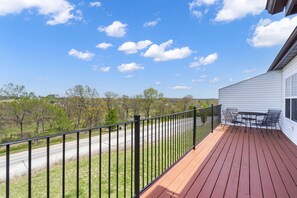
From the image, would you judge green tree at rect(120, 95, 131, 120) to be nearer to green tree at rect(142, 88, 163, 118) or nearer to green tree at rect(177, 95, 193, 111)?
green tree at rect(142, 88, 163, 118)

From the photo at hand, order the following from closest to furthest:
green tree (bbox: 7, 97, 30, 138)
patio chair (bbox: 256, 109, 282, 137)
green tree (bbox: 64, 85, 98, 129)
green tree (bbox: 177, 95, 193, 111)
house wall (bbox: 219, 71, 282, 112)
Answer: patio chair (bbox: 256, 109, 282, 137) → house wall (bbox: 219, 71, 282, 112) → green tree (bbox: 7, 97, 30, 138) → green tree (bbox: 177, 95, 193, 111) → green tree (bbox: 64, 85, 98, 129)

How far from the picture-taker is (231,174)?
295 centimetres

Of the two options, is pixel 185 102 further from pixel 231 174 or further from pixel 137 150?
pixel 137 150

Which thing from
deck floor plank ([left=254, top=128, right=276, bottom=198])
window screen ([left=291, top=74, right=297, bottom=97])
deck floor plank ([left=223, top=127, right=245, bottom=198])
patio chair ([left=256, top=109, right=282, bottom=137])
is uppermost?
window screen ([left=291, top=74, right=297, bottom=97])

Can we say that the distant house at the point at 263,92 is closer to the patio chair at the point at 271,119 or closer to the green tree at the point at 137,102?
the patio chair at the point at 271,119

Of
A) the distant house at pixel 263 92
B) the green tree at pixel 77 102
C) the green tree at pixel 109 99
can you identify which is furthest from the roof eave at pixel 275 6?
the green tree at pixel 77 102

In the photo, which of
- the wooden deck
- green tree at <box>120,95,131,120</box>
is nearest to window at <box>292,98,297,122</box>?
the wooden deck

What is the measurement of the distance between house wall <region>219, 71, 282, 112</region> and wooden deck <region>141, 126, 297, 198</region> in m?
3.78

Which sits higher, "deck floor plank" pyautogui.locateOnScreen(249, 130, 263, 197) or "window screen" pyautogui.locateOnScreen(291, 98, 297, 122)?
"window screen" pyautogui.locateOnScreen(291, 98, 297, 122)

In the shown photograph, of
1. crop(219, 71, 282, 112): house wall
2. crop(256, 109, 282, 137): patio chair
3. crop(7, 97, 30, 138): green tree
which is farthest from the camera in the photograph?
crop(7, 97, 30, 138): green tree

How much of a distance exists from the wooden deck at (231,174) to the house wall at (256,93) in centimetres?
378

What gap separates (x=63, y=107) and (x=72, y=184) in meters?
19.1

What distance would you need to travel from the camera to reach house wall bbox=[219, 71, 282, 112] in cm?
777

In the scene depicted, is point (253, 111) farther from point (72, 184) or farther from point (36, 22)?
point (36, 22)
